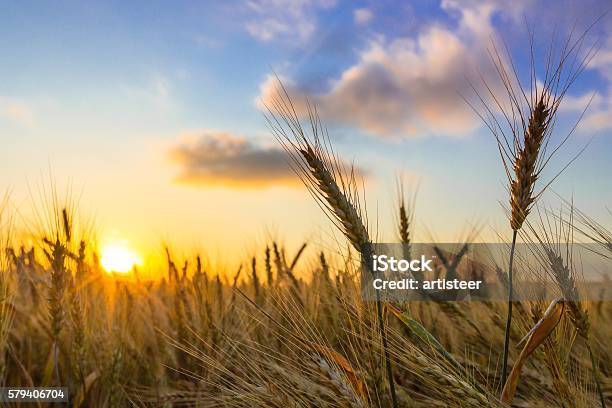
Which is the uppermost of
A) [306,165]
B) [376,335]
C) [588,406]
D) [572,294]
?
[306,165]

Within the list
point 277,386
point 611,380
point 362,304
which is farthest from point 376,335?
point 611,380

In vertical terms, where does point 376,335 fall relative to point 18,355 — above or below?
above

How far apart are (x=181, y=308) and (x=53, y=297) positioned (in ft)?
2.94

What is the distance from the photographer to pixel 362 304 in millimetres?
2008

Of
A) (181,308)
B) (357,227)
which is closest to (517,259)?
(357,227)

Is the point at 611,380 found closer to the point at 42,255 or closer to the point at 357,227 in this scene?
the point at 357,227

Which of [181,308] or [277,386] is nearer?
[277,386]

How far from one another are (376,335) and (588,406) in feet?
2.96

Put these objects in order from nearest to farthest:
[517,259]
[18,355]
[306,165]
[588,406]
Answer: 1. [306,165]
2. [588,406]
3. [517,259]
4. [18,355]

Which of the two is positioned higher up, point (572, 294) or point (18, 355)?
point (572, 294)

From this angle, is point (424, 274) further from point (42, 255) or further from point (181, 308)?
point (42, 255)

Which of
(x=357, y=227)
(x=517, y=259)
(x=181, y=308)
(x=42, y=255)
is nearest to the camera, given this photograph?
(x=357, y=227)

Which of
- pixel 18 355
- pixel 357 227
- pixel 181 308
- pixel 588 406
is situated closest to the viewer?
pixel 357 227

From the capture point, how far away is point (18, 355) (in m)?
3.79
